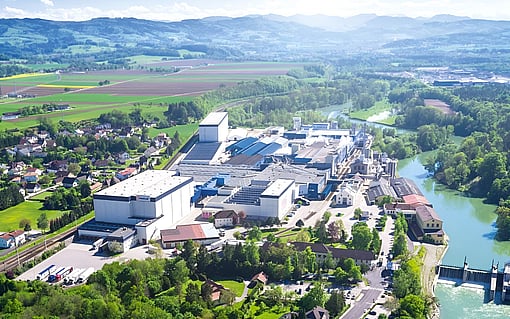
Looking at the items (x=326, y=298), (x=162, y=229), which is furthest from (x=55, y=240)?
(x=326, y=298)

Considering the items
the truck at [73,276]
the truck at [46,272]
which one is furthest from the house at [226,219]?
the truck at [46,272]

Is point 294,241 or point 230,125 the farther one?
point 230,125

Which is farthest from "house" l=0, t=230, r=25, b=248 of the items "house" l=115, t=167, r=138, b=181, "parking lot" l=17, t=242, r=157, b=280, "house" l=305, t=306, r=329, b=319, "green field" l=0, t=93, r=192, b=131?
"green field" l=0, t=93, r=192, b=131

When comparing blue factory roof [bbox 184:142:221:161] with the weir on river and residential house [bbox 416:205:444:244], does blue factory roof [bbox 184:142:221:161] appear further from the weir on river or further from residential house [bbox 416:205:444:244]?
the weir on river

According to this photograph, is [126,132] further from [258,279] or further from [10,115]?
[258,279]

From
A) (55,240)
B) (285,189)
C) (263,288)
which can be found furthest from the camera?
(285,189)

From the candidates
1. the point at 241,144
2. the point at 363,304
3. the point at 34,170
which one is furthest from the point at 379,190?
the point at 34,170

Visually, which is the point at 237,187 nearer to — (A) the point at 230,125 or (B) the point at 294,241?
(B) the point at 294,241
